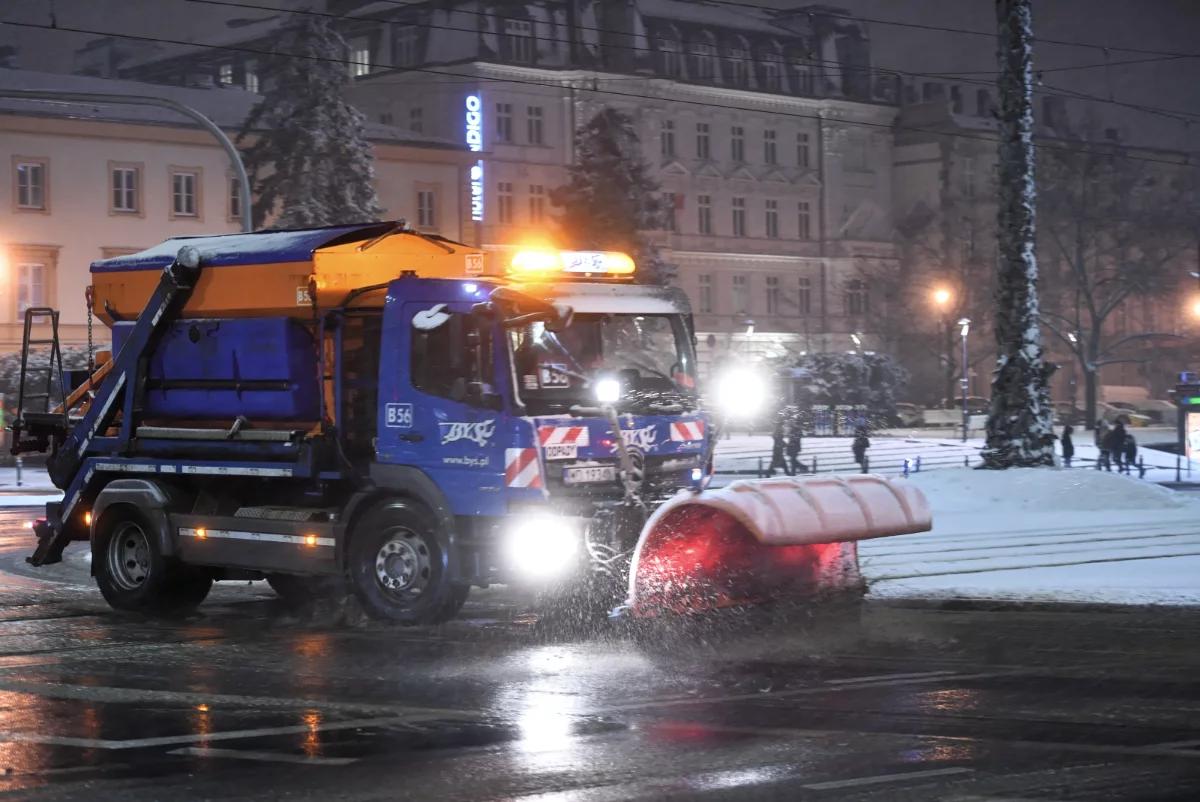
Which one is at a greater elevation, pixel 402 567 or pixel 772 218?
pixel 772 218

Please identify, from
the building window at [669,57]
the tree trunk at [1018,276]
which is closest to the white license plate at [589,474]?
the tree trunk at [1018,276]

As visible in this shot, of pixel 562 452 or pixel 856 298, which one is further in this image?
pixel 856 298

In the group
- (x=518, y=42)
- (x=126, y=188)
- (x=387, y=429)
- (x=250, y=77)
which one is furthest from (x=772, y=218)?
(x=387, y=429)

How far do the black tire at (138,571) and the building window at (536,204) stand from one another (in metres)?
67.7

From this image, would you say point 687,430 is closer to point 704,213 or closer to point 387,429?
point 387,429

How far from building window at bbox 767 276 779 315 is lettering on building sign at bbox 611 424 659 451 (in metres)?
81.2

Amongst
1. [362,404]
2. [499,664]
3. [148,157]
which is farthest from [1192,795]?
[148,157]

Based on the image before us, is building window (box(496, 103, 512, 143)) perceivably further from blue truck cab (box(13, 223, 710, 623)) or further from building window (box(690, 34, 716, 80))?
blue truck cab (box(13, 223, 710, 623))

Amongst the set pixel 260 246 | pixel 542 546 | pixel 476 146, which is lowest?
pixel 542 546

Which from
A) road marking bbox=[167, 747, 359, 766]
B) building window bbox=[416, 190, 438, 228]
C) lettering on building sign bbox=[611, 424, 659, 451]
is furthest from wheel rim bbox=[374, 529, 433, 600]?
building window bbox=[416, 190, 438, 228]

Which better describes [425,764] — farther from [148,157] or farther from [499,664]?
[148,157]

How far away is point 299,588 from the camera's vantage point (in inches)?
681

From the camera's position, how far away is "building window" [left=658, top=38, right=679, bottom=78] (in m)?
90.8

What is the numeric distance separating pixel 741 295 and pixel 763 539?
81.4 m
